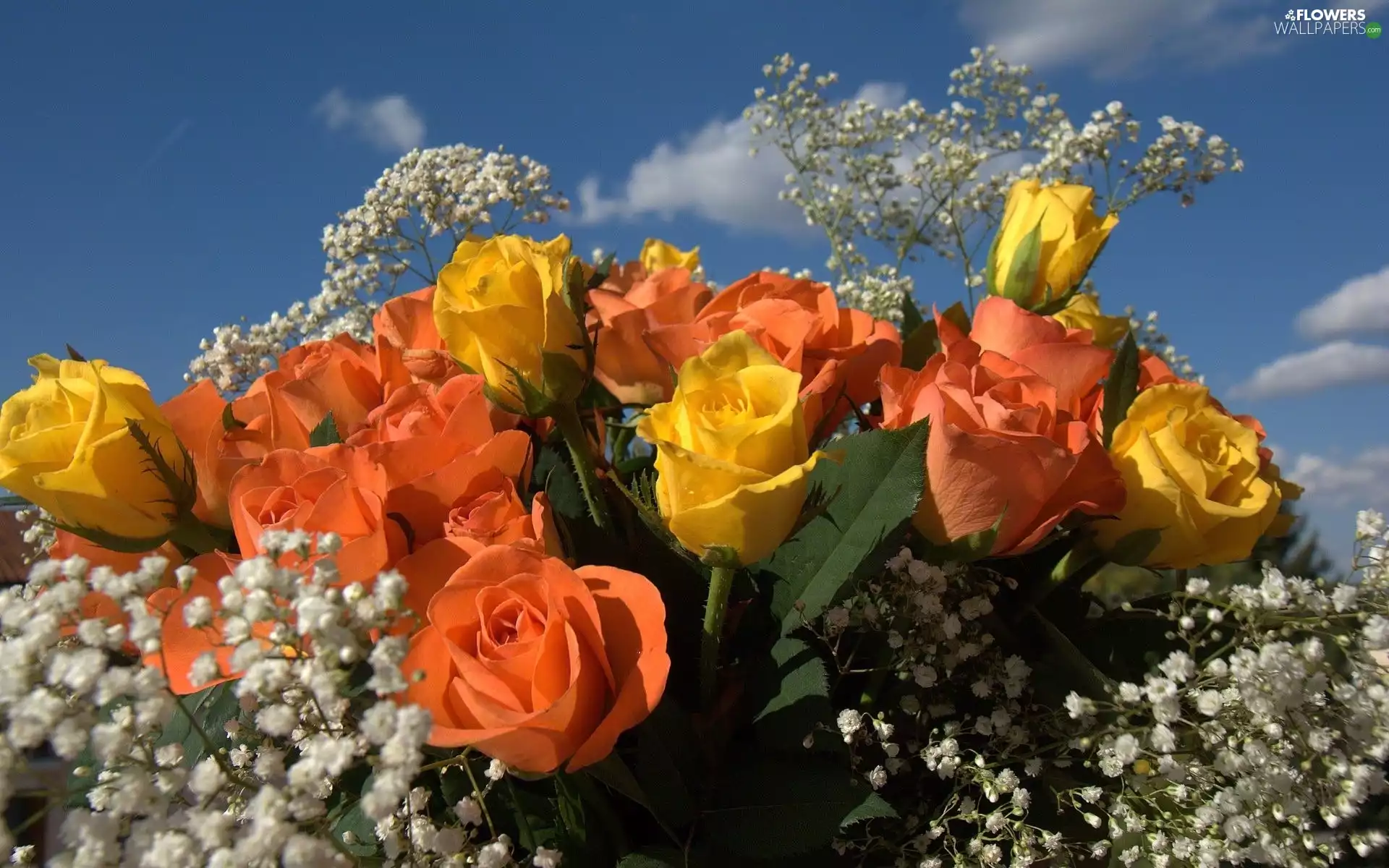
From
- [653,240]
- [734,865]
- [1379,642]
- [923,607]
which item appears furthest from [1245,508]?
[653,240]

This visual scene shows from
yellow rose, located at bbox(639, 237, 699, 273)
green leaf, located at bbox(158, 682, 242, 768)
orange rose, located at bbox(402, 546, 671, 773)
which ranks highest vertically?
yellow rose, located at bbox(639, 237, 699, 273)

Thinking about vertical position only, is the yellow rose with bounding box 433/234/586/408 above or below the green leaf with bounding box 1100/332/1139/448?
above

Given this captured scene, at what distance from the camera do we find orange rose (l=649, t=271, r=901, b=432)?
0.59 m

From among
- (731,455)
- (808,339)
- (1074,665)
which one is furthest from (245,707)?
(1074,665)

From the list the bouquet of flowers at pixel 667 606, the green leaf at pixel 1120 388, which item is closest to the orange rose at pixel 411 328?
the bouquet of flowers at pixel 667 606

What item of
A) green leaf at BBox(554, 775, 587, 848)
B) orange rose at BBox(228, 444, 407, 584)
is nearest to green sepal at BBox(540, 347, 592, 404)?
orange rose at BBox(228, 444, 407, 584)

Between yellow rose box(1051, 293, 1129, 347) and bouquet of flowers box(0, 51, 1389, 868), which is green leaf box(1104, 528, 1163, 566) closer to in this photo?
bouquet of flowers box(0, 51, 1389, 868)

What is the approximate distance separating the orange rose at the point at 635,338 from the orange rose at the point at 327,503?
0.19 metres

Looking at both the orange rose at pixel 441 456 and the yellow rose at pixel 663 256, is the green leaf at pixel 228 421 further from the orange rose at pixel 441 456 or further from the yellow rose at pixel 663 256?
the yellow rose at pixel 663 256

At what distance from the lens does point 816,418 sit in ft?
1.90

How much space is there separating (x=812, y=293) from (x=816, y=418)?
0.13 meters

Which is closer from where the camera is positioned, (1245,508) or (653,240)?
(1245,508)

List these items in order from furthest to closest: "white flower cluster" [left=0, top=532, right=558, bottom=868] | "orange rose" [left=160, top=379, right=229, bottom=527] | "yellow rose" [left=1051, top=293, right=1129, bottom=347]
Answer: "yellow rose" [left=1051, top=293, right=1129, bottom=347] → "orange rose" [left=160, top=379, right=229, bottom=527] → "white flower cluster" [left=0, top=532, right=558, bottom=868]

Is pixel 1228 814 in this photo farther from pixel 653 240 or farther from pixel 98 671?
pixel 653 240
